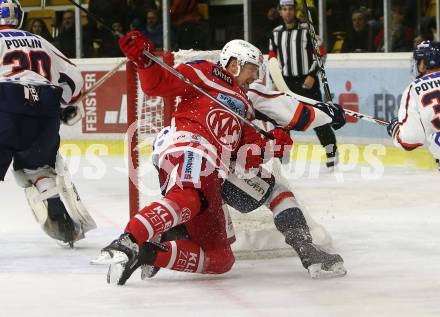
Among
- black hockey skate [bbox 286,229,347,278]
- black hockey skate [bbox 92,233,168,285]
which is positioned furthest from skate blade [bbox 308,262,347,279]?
black hockey skate [bbox 92,233,168,285]

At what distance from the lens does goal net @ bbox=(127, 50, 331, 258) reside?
491 cm

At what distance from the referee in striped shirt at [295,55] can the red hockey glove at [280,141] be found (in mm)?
3716

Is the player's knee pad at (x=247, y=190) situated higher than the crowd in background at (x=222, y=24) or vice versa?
the crowd in background at (x=222, y=24)

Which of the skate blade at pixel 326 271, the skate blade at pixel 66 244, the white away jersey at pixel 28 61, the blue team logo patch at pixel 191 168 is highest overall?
the white away jersey at pixel 28 61

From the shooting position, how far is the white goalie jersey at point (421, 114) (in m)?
4.90

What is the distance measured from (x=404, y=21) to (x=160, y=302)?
17.2 ft

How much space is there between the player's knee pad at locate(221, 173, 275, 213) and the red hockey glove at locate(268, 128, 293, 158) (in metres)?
0.13

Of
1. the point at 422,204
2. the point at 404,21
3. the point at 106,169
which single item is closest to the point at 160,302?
the point at 422,204

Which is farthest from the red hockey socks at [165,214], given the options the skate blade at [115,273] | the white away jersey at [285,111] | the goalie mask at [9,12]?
the goalie mask at [9,12]

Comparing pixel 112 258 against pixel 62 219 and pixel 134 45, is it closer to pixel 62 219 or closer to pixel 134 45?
pixel 134 45

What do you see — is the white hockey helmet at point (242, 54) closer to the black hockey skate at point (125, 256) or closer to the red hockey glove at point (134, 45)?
the red hockey glove at point (134, 45)

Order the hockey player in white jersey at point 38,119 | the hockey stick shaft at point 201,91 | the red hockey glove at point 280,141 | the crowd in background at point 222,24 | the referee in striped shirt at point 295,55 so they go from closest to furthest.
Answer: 1. the hockey stick shaft at point 201,91
2. the red hockey glove at point 280,141
3. the hockey player in white jersey at point 38,119
4. the referee in striped shirt at point 295,55
5. the crowd in background at point 222,24

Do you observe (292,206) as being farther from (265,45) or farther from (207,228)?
(265,45)

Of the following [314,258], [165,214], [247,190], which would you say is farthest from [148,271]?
[314,258]
